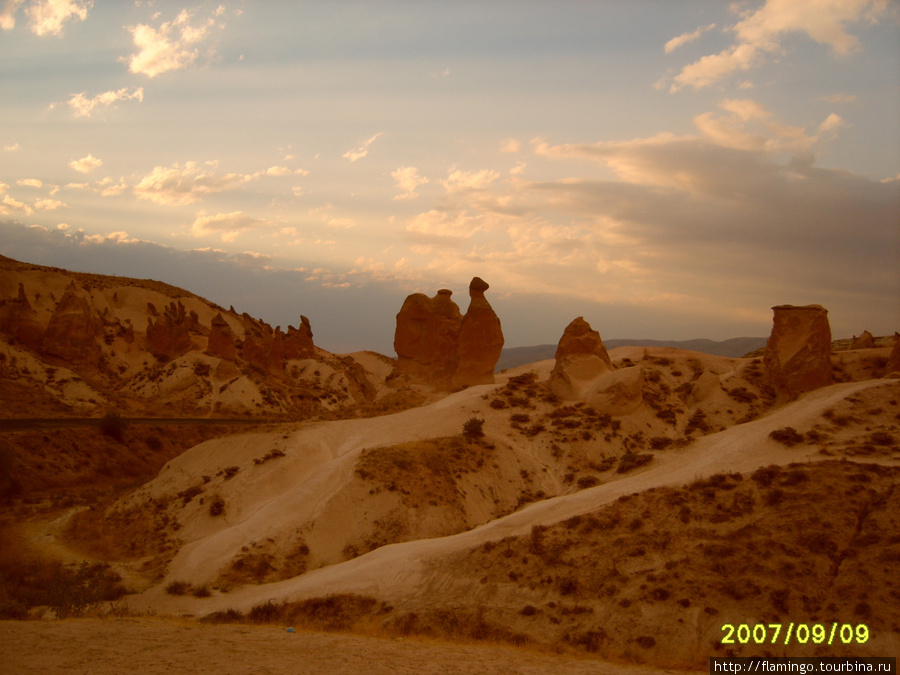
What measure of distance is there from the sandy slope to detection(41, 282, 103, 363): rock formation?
43251mm

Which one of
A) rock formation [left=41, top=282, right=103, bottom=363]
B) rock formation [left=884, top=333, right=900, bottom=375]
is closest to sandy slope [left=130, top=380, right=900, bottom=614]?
rock formation [left=884, top=333, right=900, bottom=375]

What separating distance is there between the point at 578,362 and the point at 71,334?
48406mm

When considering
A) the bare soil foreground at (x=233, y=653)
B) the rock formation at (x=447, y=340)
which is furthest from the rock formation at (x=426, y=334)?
the bare soil foreground at (x=233, y=653)

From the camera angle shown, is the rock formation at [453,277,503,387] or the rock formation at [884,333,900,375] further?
the rock formation at [453,277,503,387]

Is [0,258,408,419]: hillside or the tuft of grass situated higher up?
[0,258,408,419]: hillside

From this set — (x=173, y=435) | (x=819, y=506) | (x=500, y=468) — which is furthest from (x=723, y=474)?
(x=173, y=435)

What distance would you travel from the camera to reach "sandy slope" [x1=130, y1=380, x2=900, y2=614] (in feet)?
60.2

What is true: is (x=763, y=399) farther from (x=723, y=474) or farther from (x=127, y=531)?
(x=127, y=531)

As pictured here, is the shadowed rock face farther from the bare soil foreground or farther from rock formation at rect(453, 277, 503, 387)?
the bare soil foreground

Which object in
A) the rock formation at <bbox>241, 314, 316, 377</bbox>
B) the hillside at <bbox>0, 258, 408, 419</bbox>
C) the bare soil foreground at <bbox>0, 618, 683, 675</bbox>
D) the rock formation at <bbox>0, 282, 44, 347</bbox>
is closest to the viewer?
the bare soil foreground at <bbox>0, 618, 683, 675</bbox>

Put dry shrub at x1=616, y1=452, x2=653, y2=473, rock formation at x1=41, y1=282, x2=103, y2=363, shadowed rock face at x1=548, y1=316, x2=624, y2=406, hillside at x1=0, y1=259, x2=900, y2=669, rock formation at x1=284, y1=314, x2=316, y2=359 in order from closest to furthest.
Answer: hillside at x1=0, y1=259, x2=900, y2=669 → dry shrub at x1=616, y1=452, x2=653, y2=473 → shadowed rock face at x1=548, y1=316, x2=624, y2=406 → rock formation at x1=41, y1=282, x2=103, y2=363 → rock formation at x1=284, y1=314, x2=316, y2=359

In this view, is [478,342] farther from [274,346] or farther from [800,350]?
[274,346]

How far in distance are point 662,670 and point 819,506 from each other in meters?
6.88

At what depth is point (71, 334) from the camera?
5888 cm
